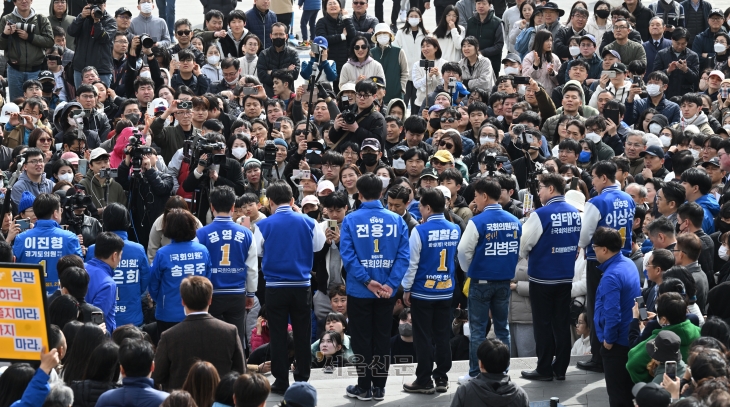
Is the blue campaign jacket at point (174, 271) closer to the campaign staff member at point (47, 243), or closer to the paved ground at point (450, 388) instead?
the campaign staff member at point (47, 243)

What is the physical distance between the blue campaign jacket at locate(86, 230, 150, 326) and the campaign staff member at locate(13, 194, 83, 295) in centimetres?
27

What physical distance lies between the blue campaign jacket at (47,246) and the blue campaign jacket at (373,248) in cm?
230

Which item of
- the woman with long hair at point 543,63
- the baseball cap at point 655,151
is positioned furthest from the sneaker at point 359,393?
the woman with long hair at point 543,63

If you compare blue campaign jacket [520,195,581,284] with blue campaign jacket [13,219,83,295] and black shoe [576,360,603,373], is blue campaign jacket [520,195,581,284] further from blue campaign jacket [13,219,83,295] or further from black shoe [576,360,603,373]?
blue campaign jacket [13,219,83,295]

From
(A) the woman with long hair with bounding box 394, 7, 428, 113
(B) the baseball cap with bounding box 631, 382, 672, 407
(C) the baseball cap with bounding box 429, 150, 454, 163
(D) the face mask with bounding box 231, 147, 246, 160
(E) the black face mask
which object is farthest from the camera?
(A) the woman with long hair with bounding box 394, 7, 428, 113

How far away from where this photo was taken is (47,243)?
930cm

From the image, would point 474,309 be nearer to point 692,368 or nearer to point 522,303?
point 522,303

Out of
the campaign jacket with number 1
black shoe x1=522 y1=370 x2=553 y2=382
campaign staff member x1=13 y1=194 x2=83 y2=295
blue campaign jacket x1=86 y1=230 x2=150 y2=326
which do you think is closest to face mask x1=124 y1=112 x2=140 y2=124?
campaign staff member x1=13 y1=194 x2=83 y2=295

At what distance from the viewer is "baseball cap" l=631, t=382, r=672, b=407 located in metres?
6.25

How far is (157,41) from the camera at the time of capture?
16.7 metres

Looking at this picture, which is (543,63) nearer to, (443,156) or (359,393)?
(443,156)

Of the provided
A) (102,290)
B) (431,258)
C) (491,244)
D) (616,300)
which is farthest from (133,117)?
(616,300)

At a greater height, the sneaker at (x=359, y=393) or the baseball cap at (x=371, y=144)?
the baseball cap at (x=371, y=144)

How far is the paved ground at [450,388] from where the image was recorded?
8969 millimetres
